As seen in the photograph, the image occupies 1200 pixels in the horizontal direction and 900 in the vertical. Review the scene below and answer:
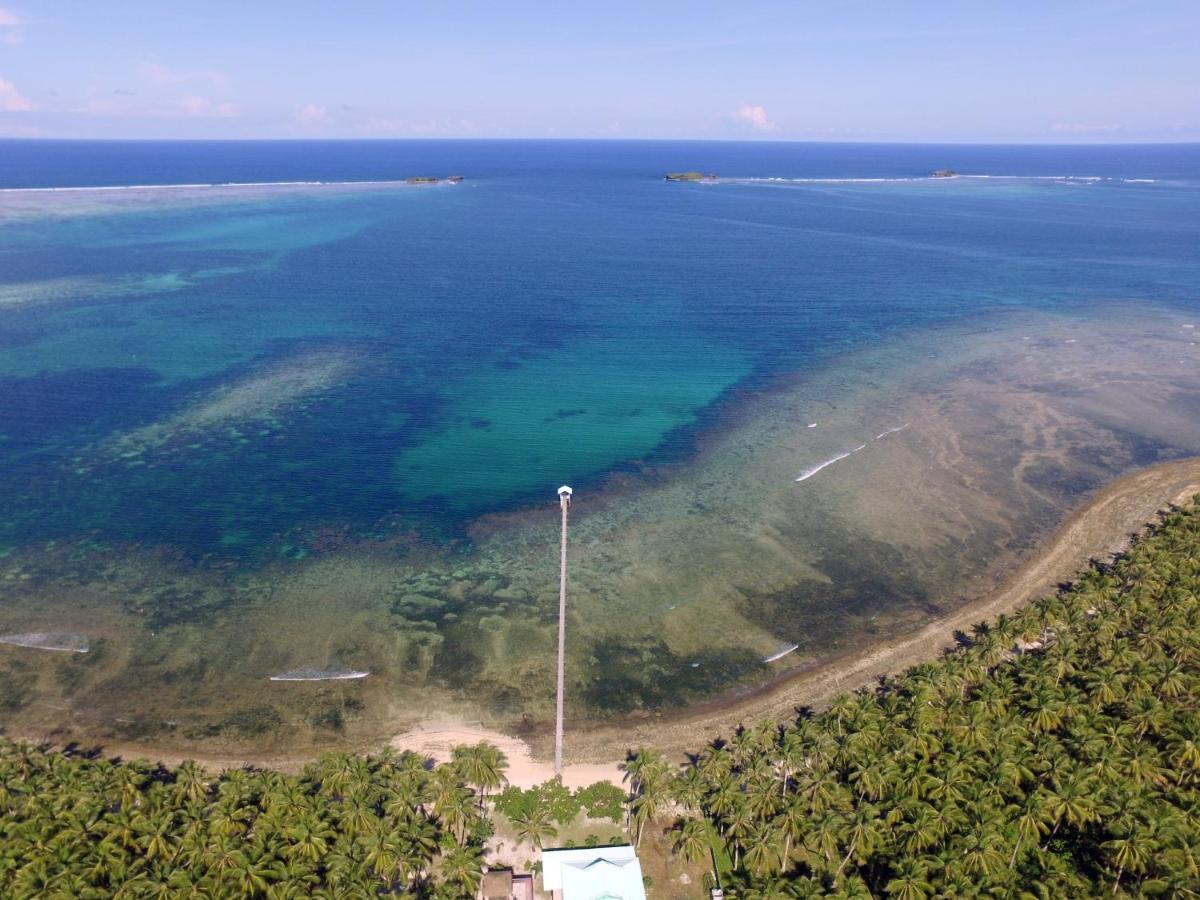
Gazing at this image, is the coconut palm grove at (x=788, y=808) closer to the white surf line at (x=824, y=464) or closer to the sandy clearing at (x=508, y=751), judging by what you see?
the sandy clearing at (x=508, y=751)

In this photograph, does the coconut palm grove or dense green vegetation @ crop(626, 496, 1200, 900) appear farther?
dense green vegetation @ crop(626, 496, 1200, 900)

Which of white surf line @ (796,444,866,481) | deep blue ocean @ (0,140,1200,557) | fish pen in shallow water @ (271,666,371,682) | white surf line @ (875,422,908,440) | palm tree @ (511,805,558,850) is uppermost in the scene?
deep blue ocean @ (0,140,1200,557)

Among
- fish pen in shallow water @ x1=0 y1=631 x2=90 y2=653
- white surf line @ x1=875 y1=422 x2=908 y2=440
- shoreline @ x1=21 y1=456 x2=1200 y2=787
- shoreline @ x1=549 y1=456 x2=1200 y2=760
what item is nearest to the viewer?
shoreline @ x1=21 y1=456 x2=1200 y2=787

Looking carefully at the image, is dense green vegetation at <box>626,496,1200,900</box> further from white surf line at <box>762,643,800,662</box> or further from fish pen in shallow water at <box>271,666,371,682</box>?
fish pen in shallow water at <box>271,666,371,682</box>

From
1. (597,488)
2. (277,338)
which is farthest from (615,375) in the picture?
(277,338)

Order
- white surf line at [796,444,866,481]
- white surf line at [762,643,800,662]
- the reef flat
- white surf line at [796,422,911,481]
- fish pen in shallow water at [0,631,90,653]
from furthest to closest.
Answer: white surf line at [796,422,911,481]
white surf line at [796,444,866,481]
white surf line at [762,643,800,662]
fish pen in shallow water at [0,631,90,653]
the reef flat

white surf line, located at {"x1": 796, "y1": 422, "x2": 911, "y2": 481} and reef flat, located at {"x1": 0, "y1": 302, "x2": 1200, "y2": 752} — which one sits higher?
white surf line, located at {"x1": 796, "y1": 422, "x2": 911, "y2": 481}

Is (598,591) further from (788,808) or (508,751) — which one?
(788,808)

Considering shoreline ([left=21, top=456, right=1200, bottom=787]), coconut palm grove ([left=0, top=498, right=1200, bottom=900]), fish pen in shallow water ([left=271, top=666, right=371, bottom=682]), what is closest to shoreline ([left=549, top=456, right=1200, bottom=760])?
shoreline ([left=21, top=456, right=1200, bottom=787])
